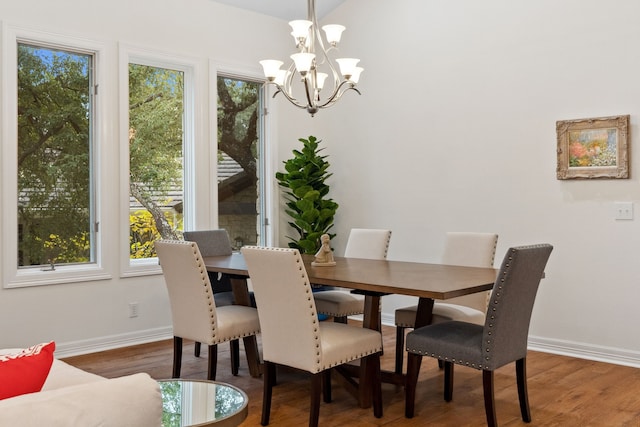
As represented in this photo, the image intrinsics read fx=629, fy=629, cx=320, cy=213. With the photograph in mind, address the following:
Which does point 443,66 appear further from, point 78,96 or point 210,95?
point 78,96

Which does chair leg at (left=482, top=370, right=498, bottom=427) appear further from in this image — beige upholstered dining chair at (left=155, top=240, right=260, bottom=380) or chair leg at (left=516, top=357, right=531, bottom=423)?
beige upholstered dining chair at (left=155, top=240, right=260, bottom=380)

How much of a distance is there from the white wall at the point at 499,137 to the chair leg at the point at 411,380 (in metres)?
1.97

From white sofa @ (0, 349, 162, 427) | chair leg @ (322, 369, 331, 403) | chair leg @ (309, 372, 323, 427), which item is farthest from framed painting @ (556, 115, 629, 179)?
white sofa @ (0, 349, 162, 427)

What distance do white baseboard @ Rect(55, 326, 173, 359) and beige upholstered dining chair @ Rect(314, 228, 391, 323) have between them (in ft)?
5.17

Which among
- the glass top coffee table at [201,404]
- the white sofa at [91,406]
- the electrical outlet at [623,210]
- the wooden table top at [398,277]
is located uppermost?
the electrical outlet at [623,210]

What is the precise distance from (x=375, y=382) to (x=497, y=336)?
768 millimetres

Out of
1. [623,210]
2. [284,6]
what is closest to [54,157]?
[284,6]

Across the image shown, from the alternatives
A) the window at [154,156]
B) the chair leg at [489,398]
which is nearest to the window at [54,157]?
the window at [154,156]

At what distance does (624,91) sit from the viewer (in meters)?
4.46

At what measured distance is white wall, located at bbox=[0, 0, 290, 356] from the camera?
4609 millimetres

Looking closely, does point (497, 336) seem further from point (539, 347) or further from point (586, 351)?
point (539, 347)

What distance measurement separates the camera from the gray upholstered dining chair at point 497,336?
298 cm

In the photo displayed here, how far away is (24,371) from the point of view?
4.73ft

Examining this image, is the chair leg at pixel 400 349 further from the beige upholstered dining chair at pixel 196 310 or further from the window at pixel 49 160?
the window at pixel 49 160
